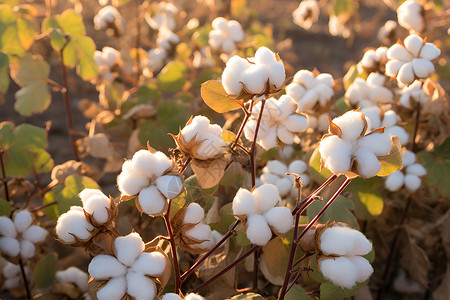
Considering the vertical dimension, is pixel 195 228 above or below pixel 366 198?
above

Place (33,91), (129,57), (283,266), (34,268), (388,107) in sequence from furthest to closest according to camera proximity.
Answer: (129,57)
(33,91)
(34,268)
(388,107)
(283,266)

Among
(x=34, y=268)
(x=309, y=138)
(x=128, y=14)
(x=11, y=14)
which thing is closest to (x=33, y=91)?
(x=11, y=14)

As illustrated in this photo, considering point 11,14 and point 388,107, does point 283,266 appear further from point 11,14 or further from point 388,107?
point 11,14

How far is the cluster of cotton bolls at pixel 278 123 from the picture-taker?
0.76 m

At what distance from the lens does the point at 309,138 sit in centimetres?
127

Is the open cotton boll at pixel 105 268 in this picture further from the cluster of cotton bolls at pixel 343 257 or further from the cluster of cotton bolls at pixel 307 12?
the cluster of cotton bolls at pixel 307 12

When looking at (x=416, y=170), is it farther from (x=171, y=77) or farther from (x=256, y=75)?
(x=171, y=77)

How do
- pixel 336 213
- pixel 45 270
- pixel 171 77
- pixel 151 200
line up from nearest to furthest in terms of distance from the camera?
pixel 151 200, pixel 336 213, pixel 45 270, pixel 171 77

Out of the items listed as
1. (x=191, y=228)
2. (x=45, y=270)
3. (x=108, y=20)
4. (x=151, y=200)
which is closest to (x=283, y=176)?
(x=191, y=228)

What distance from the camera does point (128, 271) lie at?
0.62m

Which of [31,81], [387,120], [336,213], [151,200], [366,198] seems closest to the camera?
[151,200]

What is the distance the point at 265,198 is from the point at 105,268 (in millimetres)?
228

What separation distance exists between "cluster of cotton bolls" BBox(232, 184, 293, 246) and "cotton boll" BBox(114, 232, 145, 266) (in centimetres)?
14

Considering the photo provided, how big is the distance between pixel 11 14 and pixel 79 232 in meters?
0.91
